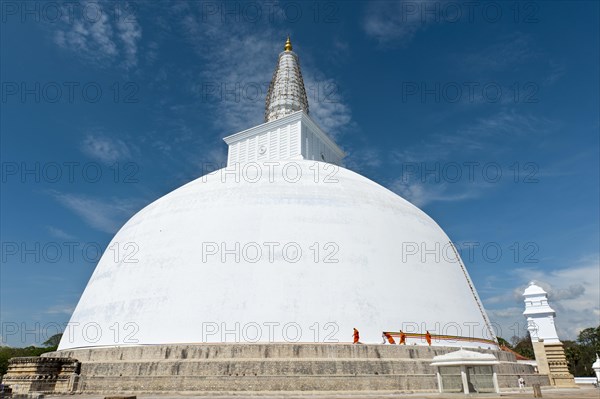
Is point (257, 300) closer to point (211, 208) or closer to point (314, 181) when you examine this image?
point (211, 208)

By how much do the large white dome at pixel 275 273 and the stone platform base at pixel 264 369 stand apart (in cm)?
55

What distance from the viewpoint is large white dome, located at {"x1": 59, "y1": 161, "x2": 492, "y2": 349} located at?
13.6 metres

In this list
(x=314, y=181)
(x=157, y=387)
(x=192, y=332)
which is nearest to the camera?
(x=157, y=387)

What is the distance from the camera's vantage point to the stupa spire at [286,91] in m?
26.8

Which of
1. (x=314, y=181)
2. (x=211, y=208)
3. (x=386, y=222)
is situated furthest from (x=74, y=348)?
(x=386, y=222)

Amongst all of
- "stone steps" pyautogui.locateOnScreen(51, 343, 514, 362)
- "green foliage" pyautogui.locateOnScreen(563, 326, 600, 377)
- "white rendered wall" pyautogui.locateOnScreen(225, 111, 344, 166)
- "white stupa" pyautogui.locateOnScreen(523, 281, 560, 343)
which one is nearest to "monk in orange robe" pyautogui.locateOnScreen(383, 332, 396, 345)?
"stone steps" pyautogui.locateOnScreen(51, 343, 514, 362)

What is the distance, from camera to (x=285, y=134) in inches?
946

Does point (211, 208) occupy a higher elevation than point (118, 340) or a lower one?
higher

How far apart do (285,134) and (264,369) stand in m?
14.7

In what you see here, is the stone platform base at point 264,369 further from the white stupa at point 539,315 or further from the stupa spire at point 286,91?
the stupa spire at point 286,91

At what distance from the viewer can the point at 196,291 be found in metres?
14.3

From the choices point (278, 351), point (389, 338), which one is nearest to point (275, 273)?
point (278, 351)

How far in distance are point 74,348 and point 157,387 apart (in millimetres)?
5228

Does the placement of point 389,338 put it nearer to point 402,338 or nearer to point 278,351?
point 402,338
